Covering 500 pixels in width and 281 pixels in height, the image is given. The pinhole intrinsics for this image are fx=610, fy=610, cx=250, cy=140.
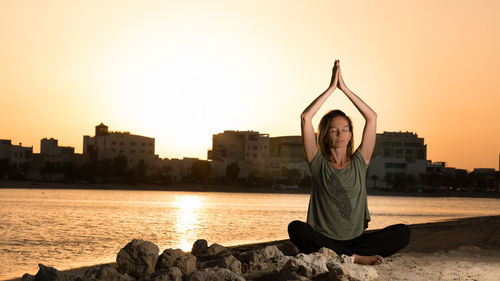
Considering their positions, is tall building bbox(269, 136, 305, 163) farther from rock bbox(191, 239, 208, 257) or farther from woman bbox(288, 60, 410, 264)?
woman bbox(288, 60, 410, 264)

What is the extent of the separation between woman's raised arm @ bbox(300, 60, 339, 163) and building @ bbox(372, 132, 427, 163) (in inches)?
4611

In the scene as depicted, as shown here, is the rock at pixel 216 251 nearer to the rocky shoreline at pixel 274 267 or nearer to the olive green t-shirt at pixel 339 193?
the rocky shoreline at pixel 274 267

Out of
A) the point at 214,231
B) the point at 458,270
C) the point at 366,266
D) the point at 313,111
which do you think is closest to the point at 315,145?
the point at 313,111

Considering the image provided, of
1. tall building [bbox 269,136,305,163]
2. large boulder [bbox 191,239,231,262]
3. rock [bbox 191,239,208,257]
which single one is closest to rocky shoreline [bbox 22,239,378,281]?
large boulder [bbox 191,239,231,262]

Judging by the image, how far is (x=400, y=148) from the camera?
122m

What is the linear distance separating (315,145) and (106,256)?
1161cm

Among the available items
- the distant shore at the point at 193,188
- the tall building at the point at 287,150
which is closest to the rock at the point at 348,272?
the distant shore at the point at 193,188

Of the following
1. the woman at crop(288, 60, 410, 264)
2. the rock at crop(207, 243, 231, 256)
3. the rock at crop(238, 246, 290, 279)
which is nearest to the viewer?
the woman at crop(288, 60, 410, 264)

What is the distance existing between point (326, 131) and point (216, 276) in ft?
6.12

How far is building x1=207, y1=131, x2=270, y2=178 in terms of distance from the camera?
355 ft

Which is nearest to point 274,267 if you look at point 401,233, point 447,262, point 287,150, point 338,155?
point 401,233

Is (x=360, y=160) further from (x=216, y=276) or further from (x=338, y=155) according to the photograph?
(x=216, y=276)

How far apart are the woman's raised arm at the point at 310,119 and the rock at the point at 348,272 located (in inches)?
42.1

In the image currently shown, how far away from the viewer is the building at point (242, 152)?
355 ft
